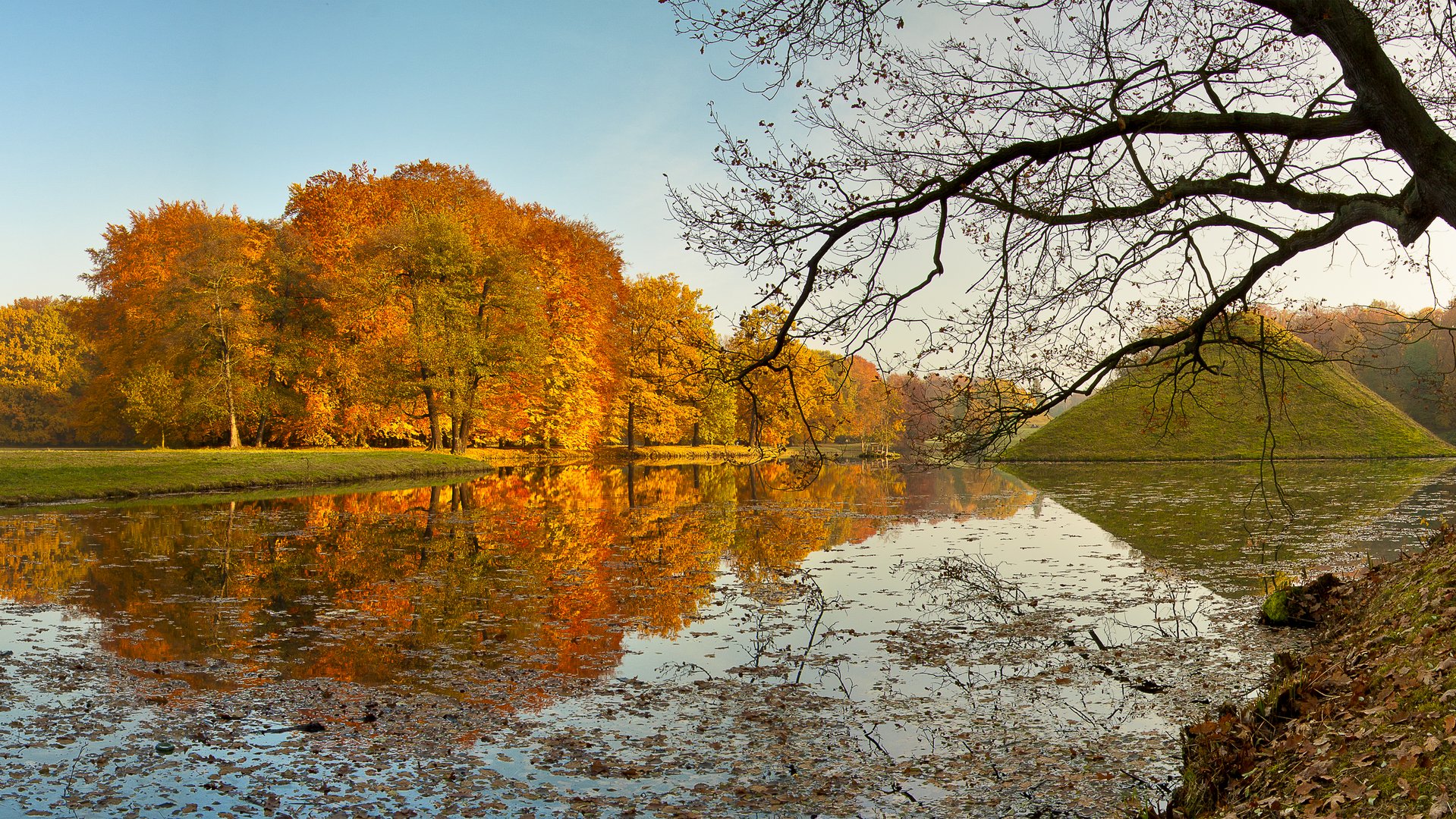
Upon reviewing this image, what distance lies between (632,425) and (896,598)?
4018 cm

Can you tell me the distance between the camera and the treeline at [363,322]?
33.9m

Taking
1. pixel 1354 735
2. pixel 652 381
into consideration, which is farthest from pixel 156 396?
pixel 1354 735

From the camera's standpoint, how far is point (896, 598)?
10070 millimetres

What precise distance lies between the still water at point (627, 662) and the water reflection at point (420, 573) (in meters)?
0.07

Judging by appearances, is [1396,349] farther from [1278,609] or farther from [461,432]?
[1278,609]

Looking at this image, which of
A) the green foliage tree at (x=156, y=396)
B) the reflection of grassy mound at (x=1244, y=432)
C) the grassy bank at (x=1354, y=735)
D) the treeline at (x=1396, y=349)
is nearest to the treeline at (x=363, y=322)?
the green foliage tree at (x=156, y=396)

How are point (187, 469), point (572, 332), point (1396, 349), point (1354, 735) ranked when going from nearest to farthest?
point (1354, 735)
point (187, 469)
point (572, 332)
point (1396, 349)

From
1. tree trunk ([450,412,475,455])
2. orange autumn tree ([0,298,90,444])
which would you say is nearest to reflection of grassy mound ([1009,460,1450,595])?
tree trunk ([450,412,475,455])

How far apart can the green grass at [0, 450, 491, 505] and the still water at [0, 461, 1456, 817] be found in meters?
6.11

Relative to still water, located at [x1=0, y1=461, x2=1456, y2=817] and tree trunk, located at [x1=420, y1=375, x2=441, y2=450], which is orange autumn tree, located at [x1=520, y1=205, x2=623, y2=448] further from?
still water, located at [x1=0, y1=461, x2=1456, y2=817]

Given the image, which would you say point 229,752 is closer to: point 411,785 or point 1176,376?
point 411,785

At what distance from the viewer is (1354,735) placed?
409 centimetres

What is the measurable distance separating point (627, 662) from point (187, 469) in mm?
23004

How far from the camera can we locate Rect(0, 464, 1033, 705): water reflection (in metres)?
7.64
